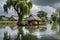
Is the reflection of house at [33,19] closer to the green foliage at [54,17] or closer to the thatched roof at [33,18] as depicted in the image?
the thatched roof at [33,18]

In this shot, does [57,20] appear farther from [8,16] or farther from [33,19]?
[8,16]

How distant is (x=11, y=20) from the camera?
13820 millimetres

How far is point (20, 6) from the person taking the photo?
12117 millimetres

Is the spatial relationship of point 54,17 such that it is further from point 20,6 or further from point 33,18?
point 20,6

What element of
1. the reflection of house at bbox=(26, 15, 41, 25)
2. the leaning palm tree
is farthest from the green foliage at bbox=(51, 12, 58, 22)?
the leaning palm tree

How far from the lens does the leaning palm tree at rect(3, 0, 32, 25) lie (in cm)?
1199

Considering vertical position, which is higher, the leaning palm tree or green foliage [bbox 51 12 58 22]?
the leaning palm tree

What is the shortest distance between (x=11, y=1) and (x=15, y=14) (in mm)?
1207

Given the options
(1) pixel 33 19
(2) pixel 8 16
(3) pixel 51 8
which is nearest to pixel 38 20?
(1) pixel 33 19

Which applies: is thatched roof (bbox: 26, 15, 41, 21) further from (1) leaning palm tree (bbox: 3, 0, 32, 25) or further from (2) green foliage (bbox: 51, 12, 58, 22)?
(1) leaning palm tree (bbox: 3, 0, 32, 25)

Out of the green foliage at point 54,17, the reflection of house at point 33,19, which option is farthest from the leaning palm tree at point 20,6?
the green foliage at point 54,17

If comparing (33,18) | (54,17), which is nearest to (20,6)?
(33,18)

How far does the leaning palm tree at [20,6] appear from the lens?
472 inches

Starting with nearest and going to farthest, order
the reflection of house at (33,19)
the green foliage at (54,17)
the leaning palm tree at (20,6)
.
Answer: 1. the leaning palm tree at (20,6)
2. the reflection of house at (33,19)
3. the green foliage at (54,17)
